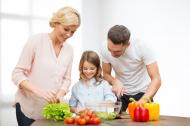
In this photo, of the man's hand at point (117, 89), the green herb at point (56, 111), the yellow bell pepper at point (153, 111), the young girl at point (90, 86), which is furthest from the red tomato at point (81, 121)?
the young girl at point (90, 86)

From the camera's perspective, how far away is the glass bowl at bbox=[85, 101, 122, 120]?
8.61 ft

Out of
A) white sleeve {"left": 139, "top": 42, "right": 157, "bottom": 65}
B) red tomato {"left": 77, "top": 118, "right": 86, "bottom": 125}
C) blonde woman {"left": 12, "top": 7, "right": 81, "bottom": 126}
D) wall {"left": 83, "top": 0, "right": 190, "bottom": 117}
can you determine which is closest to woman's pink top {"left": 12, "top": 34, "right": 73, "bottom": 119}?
blonde woman {"left": 12, "top": 7, "right": 81, "bottom": 126}

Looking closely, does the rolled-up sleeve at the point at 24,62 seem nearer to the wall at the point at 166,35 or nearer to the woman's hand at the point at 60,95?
the woman's hand at the point at 60,95

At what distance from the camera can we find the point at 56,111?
2547mm

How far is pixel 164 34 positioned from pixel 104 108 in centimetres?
236

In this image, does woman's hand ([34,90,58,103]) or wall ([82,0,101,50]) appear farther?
wall ([82,0,101,50])

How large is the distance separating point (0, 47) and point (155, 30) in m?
1.98

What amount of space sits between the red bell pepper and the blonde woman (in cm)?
54

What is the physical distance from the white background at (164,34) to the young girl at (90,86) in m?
1.51

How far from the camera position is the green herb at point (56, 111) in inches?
100.0

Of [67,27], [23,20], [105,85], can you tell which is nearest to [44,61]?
[67,27]

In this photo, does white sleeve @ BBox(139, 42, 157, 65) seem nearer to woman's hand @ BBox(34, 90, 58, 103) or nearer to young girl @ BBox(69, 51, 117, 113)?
young girl @ BBox(69, 51, 117, 113)

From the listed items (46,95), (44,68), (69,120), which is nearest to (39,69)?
(44,68)

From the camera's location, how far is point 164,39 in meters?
4.77
